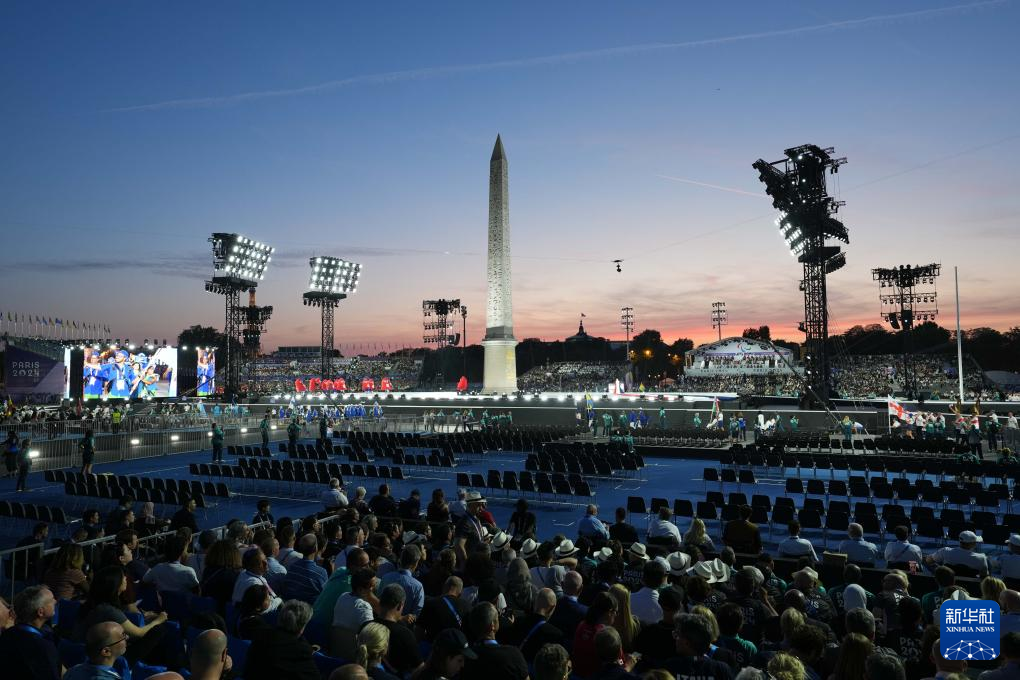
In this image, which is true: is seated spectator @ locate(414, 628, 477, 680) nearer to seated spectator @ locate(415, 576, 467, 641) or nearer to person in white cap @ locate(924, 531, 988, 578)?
seated spectator @ locate(415, 576, 467, 641)

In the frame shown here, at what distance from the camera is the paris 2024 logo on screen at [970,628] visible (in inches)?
194

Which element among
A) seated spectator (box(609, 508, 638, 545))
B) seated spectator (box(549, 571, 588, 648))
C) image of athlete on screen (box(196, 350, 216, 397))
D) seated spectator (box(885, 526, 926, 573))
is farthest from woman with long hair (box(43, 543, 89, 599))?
image of athlete on screen (box(196, 350, 216, 397))

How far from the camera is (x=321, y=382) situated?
203 ft

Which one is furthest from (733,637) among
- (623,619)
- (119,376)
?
(119,376)

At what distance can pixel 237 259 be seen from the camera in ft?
196

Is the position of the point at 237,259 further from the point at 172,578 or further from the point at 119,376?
the point at 172,578

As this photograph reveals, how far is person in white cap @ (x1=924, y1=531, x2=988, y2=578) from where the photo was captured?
862cm

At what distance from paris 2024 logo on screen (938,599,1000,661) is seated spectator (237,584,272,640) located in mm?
5232

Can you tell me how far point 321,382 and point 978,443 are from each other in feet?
171

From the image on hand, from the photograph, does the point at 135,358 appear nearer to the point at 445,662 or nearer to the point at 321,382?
the point at 321,382

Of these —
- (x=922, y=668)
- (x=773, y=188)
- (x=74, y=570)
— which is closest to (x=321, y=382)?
(x=773, y=188)

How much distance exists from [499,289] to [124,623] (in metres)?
43.7

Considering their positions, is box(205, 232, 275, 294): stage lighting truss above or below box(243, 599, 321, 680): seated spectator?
above

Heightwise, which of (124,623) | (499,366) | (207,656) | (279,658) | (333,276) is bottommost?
(124,623)
